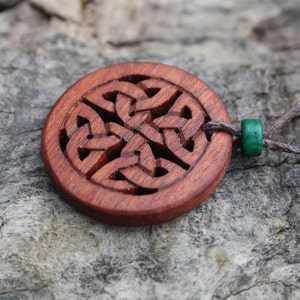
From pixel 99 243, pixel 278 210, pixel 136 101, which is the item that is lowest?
pixel 99 243

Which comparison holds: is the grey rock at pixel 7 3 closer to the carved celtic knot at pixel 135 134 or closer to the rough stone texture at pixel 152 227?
the rough stone texture at pixel 152 227

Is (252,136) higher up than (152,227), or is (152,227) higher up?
(252,136)

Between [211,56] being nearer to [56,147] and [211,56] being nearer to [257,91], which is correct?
[257,91]

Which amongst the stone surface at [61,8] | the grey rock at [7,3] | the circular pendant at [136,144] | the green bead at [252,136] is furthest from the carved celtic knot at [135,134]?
the grey rock at [7,3]

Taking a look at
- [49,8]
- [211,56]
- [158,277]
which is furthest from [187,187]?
[49,8]

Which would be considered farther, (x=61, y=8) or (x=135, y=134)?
(x=61, y=8)

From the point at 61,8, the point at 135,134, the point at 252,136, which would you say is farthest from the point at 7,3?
the point at 252,136

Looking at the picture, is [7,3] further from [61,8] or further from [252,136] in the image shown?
[252,136]
